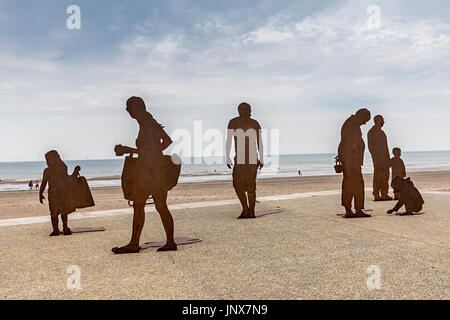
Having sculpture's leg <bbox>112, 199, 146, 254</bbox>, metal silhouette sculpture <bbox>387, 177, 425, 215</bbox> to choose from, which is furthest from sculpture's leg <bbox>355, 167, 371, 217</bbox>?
sculpture's leg <bbox>112, 199, 146, 254</bbox>

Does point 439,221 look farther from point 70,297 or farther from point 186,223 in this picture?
point 70,297

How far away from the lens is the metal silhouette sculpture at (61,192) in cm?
740

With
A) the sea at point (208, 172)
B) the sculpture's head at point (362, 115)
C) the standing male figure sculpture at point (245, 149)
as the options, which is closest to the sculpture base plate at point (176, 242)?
the standing male figure sculpture at point (245, 149)

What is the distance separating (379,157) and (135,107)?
8.34 meters

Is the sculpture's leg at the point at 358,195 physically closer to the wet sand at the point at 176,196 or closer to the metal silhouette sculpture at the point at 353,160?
the metal silhouette sculpture at the point at 353,160

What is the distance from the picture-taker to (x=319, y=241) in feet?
19.7

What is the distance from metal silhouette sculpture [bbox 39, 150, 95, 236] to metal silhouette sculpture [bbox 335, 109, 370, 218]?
557 cm

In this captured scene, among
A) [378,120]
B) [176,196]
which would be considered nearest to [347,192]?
[378,120]

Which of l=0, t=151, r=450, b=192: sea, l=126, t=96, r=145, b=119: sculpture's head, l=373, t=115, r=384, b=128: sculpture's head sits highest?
l=373, t=115, r=384, b=128: sculpture's head

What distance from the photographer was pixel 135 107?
19.0ft

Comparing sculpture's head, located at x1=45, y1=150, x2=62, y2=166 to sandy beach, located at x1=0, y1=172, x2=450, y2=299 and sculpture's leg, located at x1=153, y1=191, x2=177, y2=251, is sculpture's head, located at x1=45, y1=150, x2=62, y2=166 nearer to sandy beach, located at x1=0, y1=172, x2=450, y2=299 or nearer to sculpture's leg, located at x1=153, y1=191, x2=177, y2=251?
sandy beach, located at x1=0, y1=172, x2=450, y2=299

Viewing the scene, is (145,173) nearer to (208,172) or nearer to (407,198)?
(407,198)

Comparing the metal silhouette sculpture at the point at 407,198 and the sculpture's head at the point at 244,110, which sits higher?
the sculpture's head at the point at 244,110

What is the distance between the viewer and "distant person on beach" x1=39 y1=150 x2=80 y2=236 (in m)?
7.39
